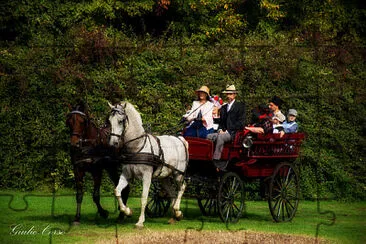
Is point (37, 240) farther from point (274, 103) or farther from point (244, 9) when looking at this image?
point (244, 9)

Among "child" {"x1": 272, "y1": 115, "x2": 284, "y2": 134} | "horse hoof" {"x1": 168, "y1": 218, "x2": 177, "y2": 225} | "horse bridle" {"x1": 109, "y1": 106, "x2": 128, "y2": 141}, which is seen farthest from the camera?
"child" {"x1": 272, "y1": 115, "x2": 284, "y2": 134}

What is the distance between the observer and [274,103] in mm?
16688

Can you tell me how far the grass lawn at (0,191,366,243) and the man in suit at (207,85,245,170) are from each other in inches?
50.5

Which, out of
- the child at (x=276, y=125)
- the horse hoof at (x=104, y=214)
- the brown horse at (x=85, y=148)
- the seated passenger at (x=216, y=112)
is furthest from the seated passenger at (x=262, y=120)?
the horse hoof at (x=104, y=214)

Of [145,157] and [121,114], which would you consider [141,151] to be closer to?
[145,157]

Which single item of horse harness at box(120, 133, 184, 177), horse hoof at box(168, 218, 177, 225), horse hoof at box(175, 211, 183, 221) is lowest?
horse hoof at box(168, 218, 177, 225)

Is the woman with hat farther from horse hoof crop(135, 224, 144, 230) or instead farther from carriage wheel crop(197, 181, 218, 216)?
horse hoof crop(135, 224, 144, 230)

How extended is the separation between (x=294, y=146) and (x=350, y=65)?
845 centimetres

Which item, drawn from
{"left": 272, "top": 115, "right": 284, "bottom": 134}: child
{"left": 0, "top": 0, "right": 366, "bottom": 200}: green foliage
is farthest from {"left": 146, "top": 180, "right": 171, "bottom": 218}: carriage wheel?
{"left": 0, "top": 0, "right": 366, "bottom": 200}: green foliage

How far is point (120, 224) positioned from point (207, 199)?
7.57 feet

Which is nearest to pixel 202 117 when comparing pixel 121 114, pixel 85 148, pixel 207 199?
pixel 207 199

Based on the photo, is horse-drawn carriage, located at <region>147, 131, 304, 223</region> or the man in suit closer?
the man in suit

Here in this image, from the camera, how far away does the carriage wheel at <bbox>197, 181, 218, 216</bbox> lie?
15430 mm

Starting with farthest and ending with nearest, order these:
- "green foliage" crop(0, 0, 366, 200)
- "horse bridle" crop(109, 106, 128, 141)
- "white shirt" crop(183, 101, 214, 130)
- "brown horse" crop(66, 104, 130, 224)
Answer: "green foliage" crop(0, 0, 366, 200)
"white shirt" crop(183, 101, 214, 130)
"brown horse" crop(66, 104, 130, 224)
"horse bridle" crop(109, 106, 128, 141)
